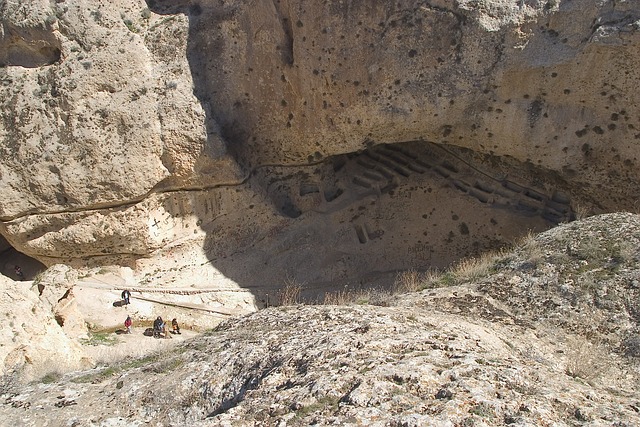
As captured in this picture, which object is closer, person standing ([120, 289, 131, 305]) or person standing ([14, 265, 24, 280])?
person standing ([120, 289, 131, 305])

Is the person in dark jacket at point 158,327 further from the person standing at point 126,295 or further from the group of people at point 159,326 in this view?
the person standing at point 126,295

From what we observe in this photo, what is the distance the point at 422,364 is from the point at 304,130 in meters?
8.36

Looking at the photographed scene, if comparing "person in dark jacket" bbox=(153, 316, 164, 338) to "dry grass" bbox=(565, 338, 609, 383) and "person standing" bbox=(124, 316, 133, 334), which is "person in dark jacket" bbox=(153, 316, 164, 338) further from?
"dry grass" bbox=(565, 338, 609, 383)

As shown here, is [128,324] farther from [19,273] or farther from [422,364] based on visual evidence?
[422,364]

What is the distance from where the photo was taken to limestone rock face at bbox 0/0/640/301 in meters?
10.8

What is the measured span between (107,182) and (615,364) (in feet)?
31.4

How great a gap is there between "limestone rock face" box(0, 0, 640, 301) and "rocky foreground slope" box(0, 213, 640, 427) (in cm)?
394

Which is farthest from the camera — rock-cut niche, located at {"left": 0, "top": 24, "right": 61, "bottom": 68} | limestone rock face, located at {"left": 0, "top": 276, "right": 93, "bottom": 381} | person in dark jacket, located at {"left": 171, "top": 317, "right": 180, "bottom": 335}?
rock-cut niche, located at {"left": 0, "top": 24, "right": 61, "bottom": 68}

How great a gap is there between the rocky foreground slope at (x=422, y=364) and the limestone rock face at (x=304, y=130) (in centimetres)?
394

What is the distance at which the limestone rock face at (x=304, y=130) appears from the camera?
10.8m

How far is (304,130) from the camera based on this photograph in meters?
12.7

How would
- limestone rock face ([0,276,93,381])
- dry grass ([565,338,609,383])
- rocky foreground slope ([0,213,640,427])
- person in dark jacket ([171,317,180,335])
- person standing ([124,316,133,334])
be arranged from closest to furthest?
Answer: rocky foreground slope ([0,213,640,427]) < dry grass ([565,338,609,383]) < limestone rock face ([0,276,93,381]) < person standing ([124,316,133,334]) < person in dark jacket ([171,317,180,335])

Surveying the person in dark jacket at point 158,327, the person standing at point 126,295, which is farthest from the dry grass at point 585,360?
the person standing at point 126,295

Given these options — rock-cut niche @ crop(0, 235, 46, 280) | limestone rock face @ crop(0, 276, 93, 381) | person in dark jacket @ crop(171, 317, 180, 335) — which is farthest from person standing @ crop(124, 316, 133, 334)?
rock-cut niche @ crop(0, 235, 46, 280)
